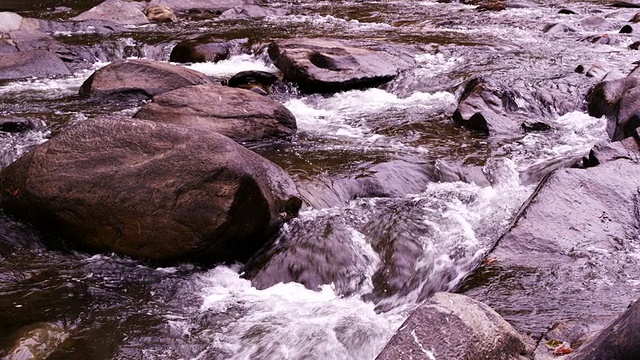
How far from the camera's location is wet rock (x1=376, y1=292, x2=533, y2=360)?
3146mm

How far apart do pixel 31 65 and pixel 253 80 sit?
12.0 feet

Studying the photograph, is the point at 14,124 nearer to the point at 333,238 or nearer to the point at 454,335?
the point at 333,238

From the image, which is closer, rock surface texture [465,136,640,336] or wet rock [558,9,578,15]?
rock surface texture [465,136,640,336]

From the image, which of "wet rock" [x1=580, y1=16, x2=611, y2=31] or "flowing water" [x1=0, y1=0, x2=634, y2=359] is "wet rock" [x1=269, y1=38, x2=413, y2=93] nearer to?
"flowing water" [x1=0, y1=0, x2=634, y2=359]

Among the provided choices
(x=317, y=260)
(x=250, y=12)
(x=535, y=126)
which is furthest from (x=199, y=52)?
(x=317, y=260)

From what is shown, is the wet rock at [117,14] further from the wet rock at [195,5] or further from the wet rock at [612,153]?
the wet rock at [612,153]

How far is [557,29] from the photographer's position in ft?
Answer: 43.5

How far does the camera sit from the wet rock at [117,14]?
15234mm

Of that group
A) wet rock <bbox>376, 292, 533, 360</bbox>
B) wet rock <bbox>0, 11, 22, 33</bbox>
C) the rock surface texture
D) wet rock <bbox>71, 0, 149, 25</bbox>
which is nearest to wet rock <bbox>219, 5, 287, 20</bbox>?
wet rock <bbox>71, 0, 149, 25</bbox>

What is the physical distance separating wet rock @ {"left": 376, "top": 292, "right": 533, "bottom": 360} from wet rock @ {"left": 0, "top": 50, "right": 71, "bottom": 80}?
28.9ft

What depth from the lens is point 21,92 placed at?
9.29 m

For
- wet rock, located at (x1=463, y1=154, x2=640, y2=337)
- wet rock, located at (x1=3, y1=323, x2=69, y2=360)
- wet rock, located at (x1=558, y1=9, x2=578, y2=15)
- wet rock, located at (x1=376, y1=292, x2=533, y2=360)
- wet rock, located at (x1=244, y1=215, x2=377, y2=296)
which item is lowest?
wet rock, located at (x1=244, y1=215, x2=377, y2=296)

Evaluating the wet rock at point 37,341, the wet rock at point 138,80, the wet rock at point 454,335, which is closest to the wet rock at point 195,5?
the wet rock at point 138,80

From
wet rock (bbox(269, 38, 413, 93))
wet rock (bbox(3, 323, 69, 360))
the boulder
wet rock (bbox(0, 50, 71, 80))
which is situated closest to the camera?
wet rock (bbox(3, 323, 69, 360))
